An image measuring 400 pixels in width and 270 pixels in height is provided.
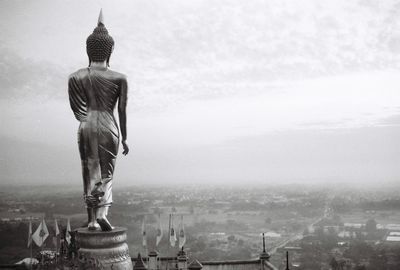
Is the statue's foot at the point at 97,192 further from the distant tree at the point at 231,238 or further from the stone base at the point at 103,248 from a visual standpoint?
the distant tree at the point at 231,238

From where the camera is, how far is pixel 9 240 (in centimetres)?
1400

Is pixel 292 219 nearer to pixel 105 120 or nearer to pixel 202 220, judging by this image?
pixel 202 220

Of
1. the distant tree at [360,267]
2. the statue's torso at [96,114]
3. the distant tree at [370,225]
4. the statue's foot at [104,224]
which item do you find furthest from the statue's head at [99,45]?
the distant tree at [370,225]

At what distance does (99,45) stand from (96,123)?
1.35 metres

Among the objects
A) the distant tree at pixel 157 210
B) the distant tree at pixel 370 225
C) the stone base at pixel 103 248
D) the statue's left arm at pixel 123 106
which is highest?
the statue's left arm at pixel 123 106

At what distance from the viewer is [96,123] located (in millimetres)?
6773

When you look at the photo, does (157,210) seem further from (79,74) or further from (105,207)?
(79,74)

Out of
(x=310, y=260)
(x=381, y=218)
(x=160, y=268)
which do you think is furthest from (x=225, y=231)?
(x=160, y=268)

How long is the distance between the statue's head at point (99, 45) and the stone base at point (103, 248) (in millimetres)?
2950

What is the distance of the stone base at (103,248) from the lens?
6191mm

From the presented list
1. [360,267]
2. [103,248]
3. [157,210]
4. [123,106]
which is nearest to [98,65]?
[123,106]

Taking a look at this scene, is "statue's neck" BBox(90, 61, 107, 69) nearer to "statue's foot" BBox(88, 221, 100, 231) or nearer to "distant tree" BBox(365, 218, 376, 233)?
"statue's foot" BBox(88, 221, 100, 231)

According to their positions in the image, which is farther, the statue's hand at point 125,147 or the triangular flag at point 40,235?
the triangular flag at point 40,235

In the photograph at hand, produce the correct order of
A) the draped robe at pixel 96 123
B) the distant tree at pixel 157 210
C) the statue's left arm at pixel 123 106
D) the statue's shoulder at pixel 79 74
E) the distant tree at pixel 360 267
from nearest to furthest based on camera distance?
the draped robe at pixel 96 123 < the statue's shoulder at pixel 79 74 < the statue's left arm at pixel 123 106 < the distant tree at pixel 360 267 < the distant tree at pixel 157 210
